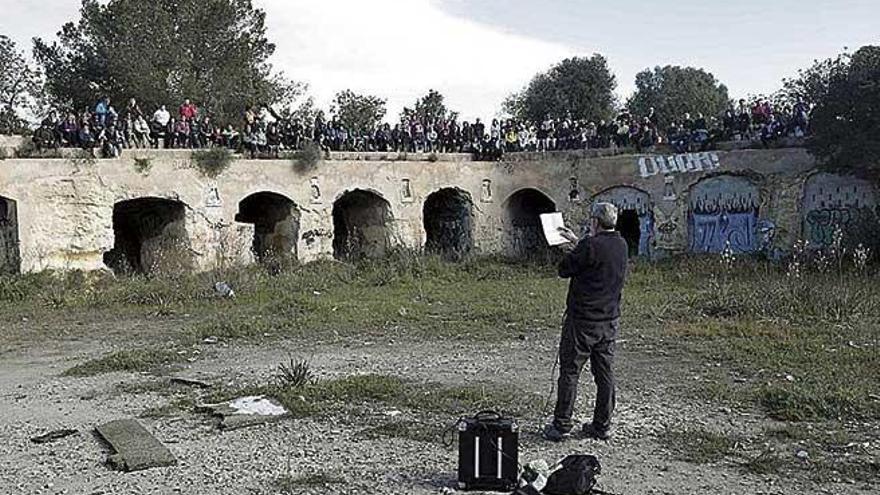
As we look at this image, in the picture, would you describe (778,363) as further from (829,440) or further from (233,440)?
(233,440)

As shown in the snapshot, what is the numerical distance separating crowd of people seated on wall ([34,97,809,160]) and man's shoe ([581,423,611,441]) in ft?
56.1

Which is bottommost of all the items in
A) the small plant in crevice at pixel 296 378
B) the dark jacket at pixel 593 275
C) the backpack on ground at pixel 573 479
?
the small plant in crevice at pixel 296 378

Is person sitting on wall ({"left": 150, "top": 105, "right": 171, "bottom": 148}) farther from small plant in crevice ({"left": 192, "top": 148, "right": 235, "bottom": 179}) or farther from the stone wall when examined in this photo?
small plant in crevice ({"left": 192, "top": 148, "right": 235, "bottom": 179})

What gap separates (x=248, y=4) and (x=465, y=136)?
41.8 ft

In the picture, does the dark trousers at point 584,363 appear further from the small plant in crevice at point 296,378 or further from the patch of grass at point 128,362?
the patch of grass at point 128,362

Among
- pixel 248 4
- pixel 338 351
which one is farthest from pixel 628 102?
pixel 338 351

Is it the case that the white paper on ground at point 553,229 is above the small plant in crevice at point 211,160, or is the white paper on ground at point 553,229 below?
below

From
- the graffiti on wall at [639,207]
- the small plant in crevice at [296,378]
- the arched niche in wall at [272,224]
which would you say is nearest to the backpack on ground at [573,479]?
the small plant in crevice at [296,378]

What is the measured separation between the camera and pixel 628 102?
5072 centimetres

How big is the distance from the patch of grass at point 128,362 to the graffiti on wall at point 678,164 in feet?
54.3

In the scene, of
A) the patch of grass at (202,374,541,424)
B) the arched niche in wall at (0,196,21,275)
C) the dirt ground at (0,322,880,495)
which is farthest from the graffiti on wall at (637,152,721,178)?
the arched niche in wall at (0,196,21,275)

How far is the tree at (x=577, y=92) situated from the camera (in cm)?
4309

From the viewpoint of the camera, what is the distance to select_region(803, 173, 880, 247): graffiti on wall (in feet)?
71.5

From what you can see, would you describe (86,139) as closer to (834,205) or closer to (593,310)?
(593,310)
